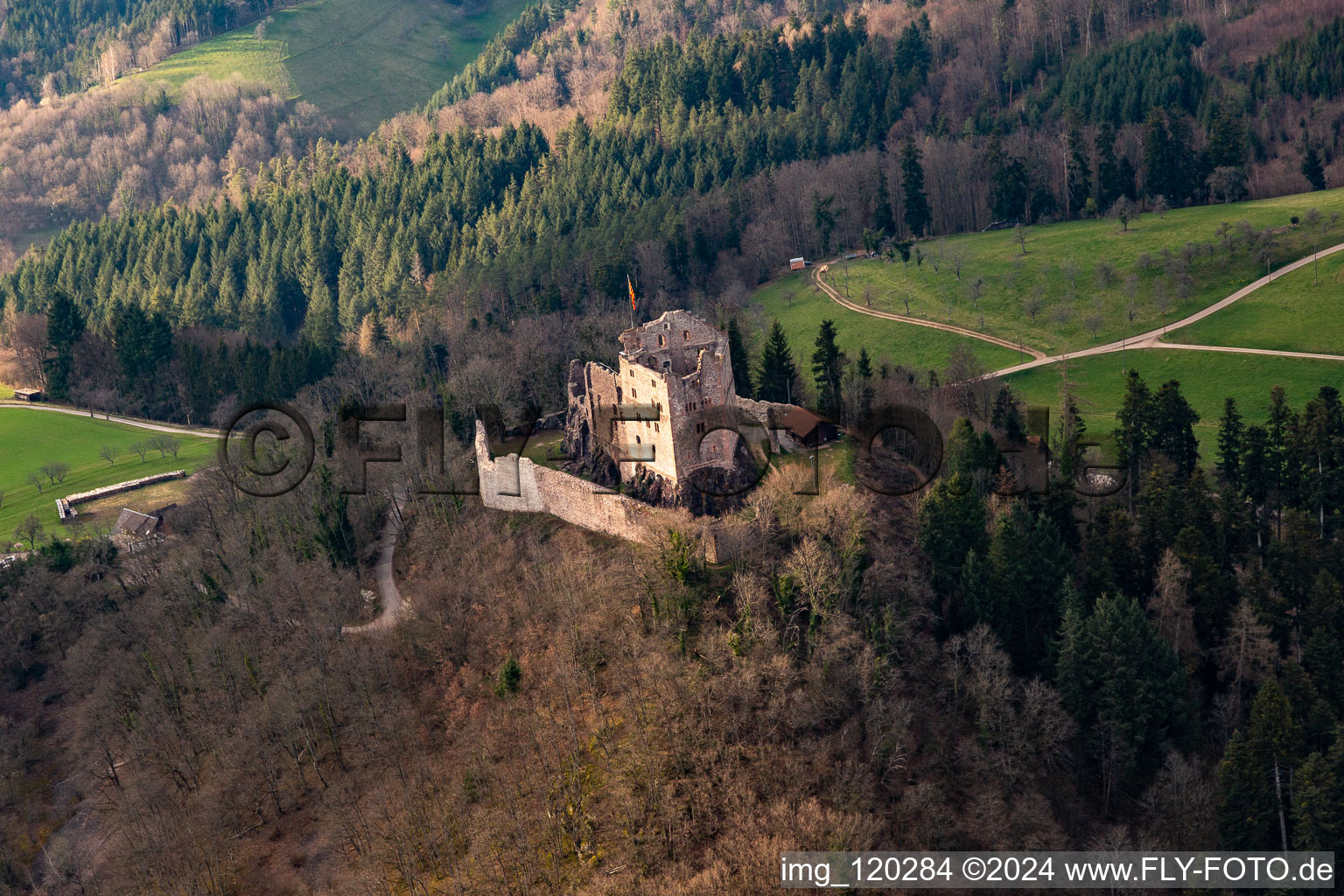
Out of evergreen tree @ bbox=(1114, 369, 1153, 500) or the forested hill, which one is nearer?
evergreen tree @ bbox=(1114, 369, 1153, 500)

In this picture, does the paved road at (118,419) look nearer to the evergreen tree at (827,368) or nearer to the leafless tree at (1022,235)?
the evergreen tree at (827,368)

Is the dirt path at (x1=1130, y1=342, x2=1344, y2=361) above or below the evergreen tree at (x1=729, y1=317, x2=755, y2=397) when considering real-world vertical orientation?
below

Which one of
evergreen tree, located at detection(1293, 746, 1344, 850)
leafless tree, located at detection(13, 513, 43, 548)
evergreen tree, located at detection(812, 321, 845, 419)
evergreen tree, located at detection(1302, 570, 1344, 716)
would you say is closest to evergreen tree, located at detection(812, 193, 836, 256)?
evergreen tree, located at detection(812, 321, 845, 419)

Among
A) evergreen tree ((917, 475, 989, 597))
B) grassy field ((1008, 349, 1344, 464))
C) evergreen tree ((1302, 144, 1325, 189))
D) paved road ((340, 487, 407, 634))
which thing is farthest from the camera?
evergreen tree ((1302, 144, 1325, 189))

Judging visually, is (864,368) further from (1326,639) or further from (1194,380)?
(1326,639)

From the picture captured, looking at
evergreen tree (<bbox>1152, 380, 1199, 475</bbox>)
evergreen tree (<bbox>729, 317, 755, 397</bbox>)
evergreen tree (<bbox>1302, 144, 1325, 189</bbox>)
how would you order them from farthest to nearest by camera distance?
evergreen tree (<bbox>1302, 144, 1325, 189</bbox>)
evergreen tree (<bbox>729, 317, 755, 397</bbox>)
evergreen tree (<bbox>1152, 380, 1199, 475</bbox>)

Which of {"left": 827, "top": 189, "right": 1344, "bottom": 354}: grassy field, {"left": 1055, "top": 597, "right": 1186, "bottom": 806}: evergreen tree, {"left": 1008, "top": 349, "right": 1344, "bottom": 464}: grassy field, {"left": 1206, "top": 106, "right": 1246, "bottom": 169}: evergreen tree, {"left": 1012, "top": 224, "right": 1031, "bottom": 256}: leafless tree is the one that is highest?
{"left": 1206, "top": 106, "right": 1246, "bottom": 169}: evergreen tree

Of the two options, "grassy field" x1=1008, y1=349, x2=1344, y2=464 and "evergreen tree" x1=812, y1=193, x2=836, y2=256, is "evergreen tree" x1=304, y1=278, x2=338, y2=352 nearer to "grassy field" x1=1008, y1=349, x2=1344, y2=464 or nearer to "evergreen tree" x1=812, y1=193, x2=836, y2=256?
"evergreen tree" x1=812, y1=193, x2=836, y2=256
